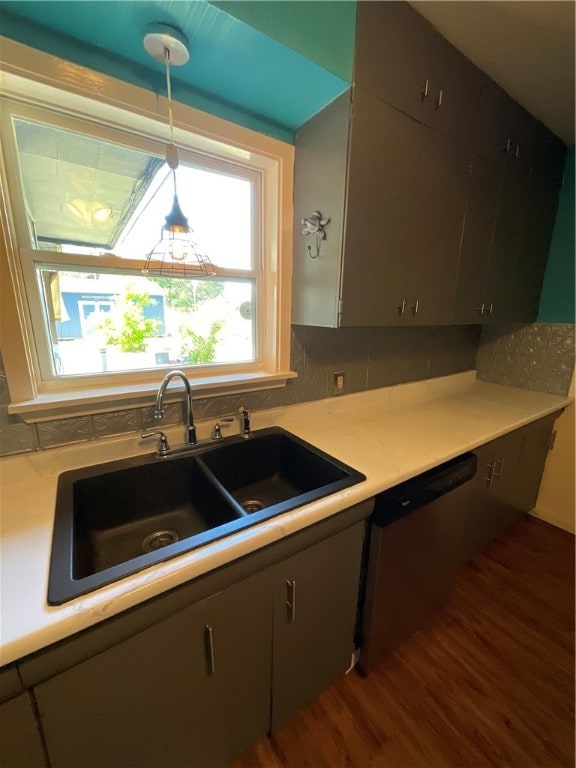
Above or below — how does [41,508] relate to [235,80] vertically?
below

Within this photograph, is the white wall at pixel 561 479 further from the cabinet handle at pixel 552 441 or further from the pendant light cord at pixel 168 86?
the pendant light cord at pixel 168 86

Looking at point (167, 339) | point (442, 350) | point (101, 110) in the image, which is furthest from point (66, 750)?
point (442, 350)

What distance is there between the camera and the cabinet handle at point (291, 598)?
0.91 metres

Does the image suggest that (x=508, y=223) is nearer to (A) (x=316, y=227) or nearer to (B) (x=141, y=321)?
(A) (x=316, y=227)

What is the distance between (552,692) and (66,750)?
173 centimetres

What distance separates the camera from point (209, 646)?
78cm

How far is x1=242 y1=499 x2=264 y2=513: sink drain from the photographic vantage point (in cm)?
125

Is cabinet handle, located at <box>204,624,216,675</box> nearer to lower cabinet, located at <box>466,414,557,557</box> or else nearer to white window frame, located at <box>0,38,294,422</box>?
white window frame, located at <box>0,38,294,422</box>

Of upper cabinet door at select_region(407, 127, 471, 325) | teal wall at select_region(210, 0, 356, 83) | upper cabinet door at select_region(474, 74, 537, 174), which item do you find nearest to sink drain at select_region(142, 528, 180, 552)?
upper cabinet door at select_region(407, 127, 471, 325)

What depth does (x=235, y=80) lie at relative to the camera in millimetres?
997

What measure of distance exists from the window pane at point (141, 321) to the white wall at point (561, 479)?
2172 millimetres

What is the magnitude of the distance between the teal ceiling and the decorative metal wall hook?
0.36 metres

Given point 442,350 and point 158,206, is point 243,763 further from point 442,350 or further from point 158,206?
point 442,350

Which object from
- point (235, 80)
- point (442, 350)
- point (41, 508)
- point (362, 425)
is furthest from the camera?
point (442, 350)
